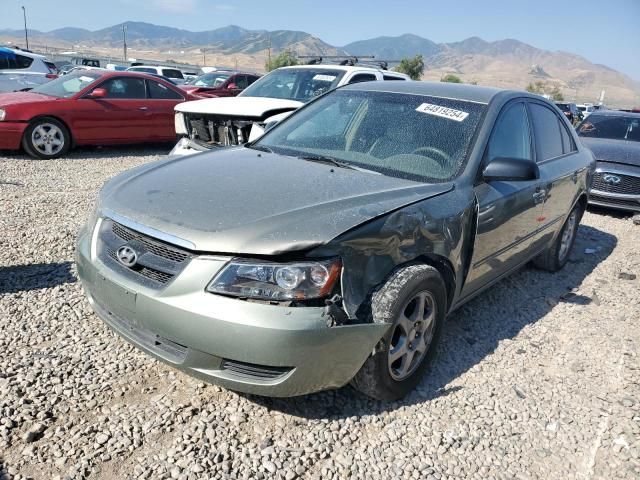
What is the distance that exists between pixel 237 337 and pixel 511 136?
→ 2563 millimetres

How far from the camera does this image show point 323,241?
2.24m

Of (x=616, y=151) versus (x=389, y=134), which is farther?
(x=616, y=151)

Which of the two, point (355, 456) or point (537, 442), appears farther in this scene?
point (537, 442)

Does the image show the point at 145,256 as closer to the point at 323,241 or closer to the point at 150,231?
the point at 150,231

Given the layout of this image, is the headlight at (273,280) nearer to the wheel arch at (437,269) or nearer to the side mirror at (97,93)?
the wheel arch at (437,269)

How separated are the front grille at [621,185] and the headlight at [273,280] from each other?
284 inches

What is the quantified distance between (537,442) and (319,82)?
6.19 meters

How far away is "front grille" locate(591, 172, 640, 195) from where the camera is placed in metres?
7.68

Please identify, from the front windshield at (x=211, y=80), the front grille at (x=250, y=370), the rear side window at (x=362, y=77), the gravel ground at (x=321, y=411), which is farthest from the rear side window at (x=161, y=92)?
the front grille at (x=250, y=370)

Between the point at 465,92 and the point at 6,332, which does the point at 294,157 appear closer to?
the point at 465,92

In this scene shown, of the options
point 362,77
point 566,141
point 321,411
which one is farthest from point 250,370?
point 362,77

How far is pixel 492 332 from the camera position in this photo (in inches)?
148

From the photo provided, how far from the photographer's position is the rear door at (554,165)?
13.5 ft

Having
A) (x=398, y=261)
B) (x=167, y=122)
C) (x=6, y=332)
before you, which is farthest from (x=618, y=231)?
(x=167, y=122)
